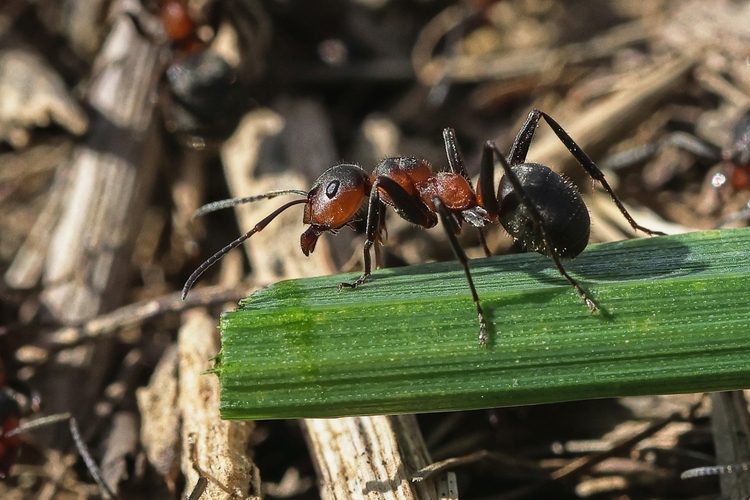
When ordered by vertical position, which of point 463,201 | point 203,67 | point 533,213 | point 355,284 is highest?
point 203,67

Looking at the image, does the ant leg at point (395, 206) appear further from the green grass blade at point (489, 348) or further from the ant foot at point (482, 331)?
the ant foot at point (482, 331)

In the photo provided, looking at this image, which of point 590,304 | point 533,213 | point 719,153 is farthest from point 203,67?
point 590,304

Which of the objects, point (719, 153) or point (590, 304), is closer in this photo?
point (590, 304)

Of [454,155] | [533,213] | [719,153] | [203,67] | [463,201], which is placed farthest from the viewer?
[203,67]

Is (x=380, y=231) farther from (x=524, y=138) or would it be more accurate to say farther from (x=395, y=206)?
(x=524, y=138)

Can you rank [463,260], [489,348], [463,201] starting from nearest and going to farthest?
1. [489,348]
2. [463,260]
3. [463,201]

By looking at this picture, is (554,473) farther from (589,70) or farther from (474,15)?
(474,15)

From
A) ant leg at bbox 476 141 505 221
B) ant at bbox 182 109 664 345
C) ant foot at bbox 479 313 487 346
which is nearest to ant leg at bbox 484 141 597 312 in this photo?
ant at bbox 182 109 664 345

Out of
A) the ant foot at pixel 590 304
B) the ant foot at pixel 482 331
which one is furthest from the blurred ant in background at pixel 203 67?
the ant foot at pixel 590 304
